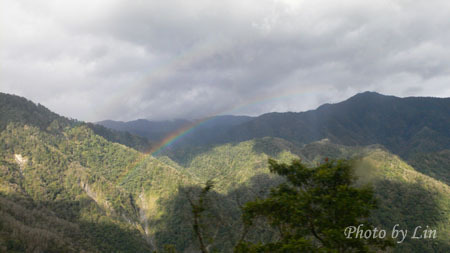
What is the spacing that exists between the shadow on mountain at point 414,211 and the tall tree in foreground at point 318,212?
124m

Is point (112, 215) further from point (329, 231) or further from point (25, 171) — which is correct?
point (329, 231)

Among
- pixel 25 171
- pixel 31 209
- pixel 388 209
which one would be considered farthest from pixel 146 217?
pixel 388 209

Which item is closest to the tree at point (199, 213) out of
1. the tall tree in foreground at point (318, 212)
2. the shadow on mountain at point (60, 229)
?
the tall tree in foreground at point (318, 212)

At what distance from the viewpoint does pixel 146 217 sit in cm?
19088

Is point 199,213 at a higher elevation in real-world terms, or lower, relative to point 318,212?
higher

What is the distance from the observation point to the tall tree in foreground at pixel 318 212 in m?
12.3

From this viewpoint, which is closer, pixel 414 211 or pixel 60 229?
pixel 60 229

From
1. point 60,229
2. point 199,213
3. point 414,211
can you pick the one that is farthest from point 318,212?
point 414,211

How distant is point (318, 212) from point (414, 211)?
504ft

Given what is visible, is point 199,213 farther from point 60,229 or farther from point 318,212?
point 60,229

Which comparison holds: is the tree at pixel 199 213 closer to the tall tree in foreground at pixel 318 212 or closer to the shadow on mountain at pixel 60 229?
the tall tree in foreground at pixel 318 212

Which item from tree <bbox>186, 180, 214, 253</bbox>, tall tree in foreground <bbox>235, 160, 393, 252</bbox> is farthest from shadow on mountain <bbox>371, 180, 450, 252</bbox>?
tree <bbox>186, 180, 214, 253</bbox>

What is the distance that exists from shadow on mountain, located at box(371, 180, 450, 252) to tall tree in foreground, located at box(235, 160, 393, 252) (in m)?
124

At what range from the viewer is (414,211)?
135 meters
